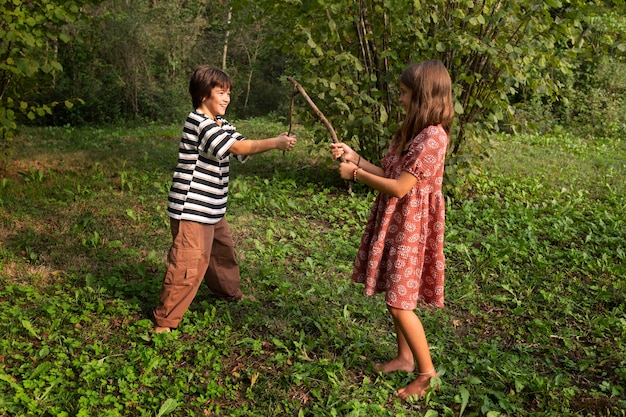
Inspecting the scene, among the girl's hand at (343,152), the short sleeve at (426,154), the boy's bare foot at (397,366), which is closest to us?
the short sleeve at (426,154)

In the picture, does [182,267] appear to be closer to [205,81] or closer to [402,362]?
[205,81]

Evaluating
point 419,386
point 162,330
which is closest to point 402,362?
point 419,386

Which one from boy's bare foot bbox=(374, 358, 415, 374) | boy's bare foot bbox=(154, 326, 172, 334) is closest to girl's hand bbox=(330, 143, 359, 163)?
boy's bare foot bbox=(374, 358, 415, 374)

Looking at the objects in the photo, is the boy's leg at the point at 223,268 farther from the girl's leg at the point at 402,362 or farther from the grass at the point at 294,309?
the girl's leg at the point at 402,362

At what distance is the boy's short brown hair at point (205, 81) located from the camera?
3500mm

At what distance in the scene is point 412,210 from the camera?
2.97 meters

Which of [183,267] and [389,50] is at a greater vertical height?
[389,50]

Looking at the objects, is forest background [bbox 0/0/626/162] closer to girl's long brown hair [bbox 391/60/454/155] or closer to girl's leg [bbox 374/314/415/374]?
girl's long brown hair [bbox 391/60/454/155]

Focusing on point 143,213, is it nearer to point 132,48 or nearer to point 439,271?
point 439,271

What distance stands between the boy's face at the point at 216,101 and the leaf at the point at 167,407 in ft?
5.82

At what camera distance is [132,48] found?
15.6 metres

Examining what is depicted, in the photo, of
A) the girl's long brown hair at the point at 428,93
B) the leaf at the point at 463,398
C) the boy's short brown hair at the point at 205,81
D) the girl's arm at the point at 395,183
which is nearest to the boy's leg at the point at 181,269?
the boy's short brown hair at the point at 205,81

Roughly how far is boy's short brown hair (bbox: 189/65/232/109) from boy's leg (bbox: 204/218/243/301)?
899 millimetres

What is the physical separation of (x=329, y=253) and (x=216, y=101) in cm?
210
